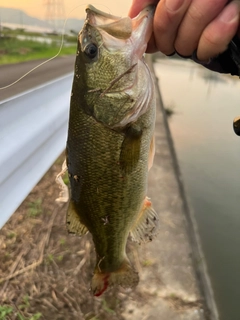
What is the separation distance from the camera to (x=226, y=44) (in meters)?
1.38

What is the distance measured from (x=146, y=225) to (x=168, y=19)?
3.25 feet

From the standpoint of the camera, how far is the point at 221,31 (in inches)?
52.0

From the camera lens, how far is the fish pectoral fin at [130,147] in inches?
63.7

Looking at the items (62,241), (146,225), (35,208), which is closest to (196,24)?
(146,225)

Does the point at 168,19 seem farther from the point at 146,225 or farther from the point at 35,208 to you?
the point at 35,208

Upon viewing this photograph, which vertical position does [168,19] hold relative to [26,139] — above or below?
above

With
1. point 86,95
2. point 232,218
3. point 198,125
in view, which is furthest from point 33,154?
point 198,125

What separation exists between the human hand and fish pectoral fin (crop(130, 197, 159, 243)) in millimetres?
800

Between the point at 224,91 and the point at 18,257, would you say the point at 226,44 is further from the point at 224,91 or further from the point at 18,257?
the point at 224,91

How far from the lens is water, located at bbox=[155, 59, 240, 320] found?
14.2ft

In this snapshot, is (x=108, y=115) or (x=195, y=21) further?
(x=108, y=115)

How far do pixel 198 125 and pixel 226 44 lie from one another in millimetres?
9443

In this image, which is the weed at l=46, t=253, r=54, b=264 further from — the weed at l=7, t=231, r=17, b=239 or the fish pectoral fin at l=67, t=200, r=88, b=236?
the fish pectoral fin at l=67, t=200, r=88, b=236

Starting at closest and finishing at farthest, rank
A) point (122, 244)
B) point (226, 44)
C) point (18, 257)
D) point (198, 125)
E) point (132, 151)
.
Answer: point (226, 44), point (132, 151), point (122, 244), point (18, 257), point (198, 125)
